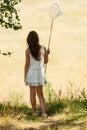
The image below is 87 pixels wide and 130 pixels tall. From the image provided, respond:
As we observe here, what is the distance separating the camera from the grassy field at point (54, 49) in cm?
1583

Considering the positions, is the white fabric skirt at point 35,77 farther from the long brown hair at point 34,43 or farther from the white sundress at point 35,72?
the long brown hair at point 34,43

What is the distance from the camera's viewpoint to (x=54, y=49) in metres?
23.0

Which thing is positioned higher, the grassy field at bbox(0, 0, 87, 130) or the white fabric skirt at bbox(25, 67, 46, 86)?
the white fabric skirt at bbox(25, 67, 46, 86)

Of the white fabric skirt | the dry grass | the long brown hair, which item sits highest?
the long brown hair

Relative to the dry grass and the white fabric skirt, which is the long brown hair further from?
the dry grass

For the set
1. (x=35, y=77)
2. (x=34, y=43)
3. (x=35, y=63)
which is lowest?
(x=35, y=77)

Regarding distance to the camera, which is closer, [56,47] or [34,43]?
[34,43]

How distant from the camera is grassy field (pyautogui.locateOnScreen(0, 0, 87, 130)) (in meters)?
15.8

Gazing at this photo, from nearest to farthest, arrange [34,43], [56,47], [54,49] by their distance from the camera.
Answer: [34,43]
[54,49]
[56,47]

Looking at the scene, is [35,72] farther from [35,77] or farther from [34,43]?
[34,43]

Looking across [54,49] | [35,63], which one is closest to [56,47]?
[54,49]

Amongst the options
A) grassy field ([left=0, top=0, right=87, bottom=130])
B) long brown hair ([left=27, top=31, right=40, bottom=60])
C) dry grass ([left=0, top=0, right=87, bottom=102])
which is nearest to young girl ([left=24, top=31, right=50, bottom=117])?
long brown hair ([left=27, top=31, right=40, bottom=60])

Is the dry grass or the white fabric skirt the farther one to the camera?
the dry grass

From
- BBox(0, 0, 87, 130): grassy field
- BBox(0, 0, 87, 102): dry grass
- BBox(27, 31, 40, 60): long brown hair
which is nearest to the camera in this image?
BBox(27, 31, 40, 60): long brown hair
